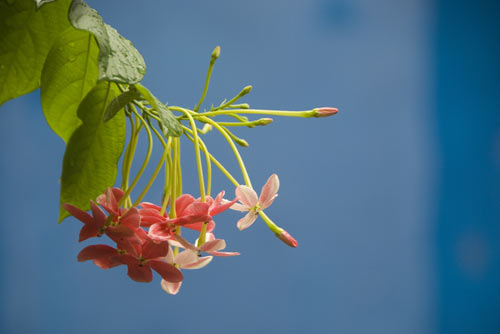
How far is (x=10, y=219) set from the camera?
1.70 meters

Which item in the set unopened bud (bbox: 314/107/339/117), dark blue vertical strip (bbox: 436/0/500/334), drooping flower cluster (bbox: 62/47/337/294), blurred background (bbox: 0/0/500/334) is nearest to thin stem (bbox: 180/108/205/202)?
drooping flower cluster (bbox: 62/47/337/294)

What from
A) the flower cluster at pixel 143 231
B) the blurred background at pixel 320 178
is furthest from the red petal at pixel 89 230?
the blurred background at pixel 320 178

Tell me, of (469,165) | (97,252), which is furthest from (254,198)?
(469,165)

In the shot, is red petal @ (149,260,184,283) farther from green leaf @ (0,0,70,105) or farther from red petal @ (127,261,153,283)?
green leaf @ (0,0,70,105)

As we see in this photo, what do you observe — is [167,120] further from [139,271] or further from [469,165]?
[469,165]

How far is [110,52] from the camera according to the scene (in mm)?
239

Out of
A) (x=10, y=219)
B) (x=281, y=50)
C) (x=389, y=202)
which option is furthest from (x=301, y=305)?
(x=10, y=219)

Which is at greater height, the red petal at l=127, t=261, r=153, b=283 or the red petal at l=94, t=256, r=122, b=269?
the red petal at l=94, t=256, r=122, b=269

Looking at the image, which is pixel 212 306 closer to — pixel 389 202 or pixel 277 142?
pixel 277 142

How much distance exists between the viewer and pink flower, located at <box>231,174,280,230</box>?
0.31 metres

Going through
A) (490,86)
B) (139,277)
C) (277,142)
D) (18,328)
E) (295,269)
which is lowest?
(18,328)

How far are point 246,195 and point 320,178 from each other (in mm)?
1596

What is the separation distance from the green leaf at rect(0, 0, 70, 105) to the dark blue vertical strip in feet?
6.26

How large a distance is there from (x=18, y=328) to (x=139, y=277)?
1701mm
